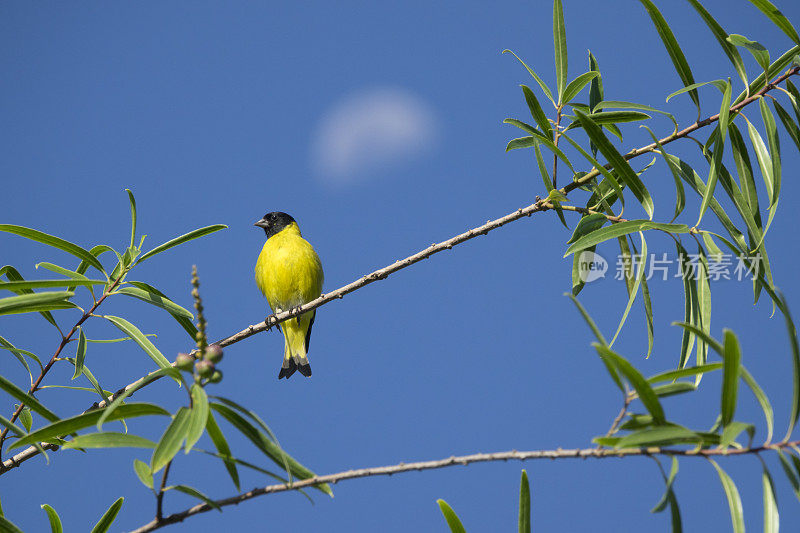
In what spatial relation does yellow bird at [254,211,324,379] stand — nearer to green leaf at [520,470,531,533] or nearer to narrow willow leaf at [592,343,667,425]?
green leaf at [520,470,531,533]

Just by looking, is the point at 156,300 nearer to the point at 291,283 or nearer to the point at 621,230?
the point at 621,230

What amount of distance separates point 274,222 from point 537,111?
205 inches

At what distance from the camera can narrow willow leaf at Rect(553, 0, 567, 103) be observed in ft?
8.07

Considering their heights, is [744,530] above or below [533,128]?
below

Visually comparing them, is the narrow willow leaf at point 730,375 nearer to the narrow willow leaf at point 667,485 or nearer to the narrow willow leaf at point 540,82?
the narrow willow leaf at point 667,485

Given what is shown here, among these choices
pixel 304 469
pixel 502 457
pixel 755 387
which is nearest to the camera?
pixel 502 457

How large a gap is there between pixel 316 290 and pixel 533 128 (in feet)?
12.9

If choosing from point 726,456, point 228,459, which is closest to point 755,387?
point 726,456

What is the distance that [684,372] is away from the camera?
1.46 meters

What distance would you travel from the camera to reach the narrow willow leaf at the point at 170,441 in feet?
4.38

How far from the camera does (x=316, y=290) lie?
5.99 metres

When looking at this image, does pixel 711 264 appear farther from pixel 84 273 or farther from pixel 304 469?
pixel 84 273

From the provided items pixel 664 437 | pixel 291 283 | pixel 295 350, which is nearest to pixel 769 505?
pixel 664 437

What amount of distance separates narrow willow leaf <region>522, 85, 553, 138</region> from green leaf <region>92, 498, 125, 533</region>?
5.38 ft
